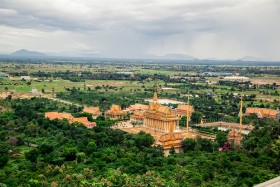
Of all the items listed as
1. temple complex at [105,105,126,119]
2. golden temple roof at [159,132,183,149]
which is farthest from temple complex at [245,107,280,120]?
temple complex at [105,105,126,119]

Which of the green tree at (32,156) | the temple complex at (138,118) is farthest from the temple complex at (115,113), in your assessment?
the green tree at (32,156)

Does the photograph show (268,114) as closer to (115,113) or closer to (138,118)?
(138,118)

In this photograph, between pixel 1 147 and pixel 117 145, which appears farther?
pixel 117 145

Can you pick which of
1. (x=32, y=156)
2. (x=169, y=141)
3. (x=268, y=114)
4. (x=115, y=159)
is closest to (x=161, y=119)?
(x=169, y=141)

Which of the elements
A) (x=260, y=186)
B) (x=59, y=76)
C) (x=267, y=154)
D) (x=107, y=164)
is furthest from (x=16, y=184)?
(x=59, y=76)

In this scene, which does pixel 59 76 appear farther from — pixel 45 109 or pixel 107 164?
pixel 107 164
